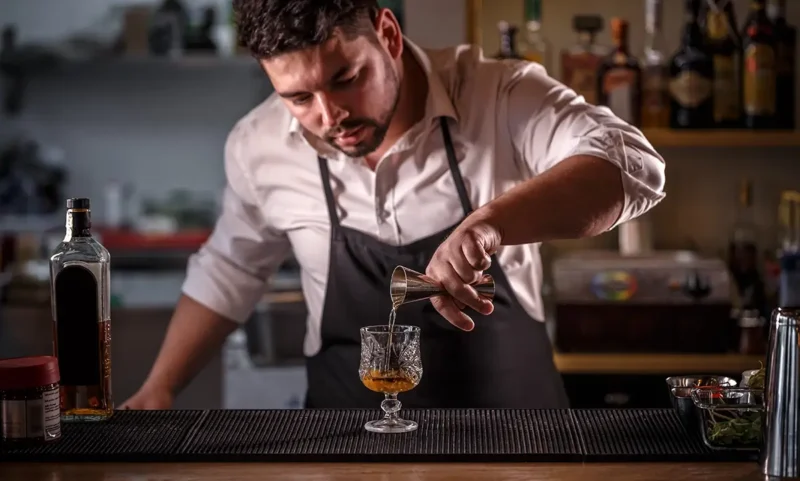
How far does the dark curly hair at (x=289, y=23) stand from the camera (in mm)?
1719

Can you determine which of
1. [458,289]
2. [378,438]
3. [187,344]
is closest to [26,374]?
[378,438]

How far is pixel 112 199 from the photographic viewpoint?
15.6ft

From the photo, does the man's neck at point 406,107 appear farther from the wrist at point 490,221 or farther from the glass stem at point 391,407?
the glass stem at point 391,407

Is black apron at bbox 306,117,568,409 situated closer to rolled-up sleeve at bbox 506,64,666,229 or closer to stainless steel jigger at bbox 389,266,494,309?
rolled-up sleeve at bbox 506,64,666,229

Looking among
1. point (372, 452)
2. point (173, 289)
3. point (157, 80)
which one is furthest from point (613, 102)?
point (157, 80)

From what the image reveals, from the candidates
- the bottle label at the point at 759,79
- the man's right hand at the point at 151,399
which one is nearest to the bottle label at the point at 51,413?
the man's right hand at the point at 151,399

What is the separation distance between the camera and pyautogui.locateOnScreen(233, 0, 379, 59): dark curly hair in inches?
67.7

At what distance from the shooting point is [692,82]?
2736 mm

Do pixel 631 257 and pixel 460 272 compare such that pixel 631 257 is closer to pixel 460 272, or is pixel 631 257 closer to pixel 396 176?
pixel 396 176

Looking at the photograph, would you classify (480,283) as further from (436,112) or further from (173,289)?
(173,289)

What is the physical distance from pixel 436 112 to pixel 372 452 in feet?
2.68

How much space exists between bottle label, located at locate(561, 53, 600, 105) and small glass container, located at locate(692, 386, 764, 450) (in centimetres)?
149

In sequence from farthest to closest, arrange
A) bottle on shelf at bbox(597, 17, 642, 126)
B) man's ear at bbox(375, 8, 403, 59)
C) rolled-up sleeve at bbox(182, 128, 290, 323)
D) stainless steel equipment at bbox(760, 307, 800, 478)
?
bottle on shelf at bbox(597, 17, 642, 126) < rolled-up sleeve at bbox(182, 128, 290, 323) < man's ear at bbox(375, 8, 403, 59) < stainless steel equipment at bbox(760, 307, 800, 478)

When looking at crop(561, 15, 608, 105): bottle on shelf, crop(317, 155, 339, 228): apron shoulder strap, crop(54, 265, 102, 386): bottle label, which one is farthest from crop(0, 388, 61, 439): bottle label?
crop(561, 15, 608, 105): bottle on shelf
